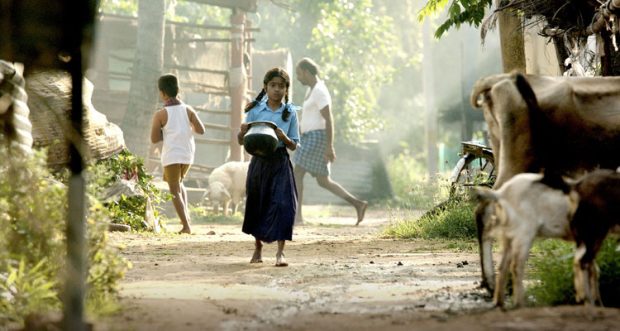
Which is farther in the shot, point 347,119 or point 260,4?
point 260,4

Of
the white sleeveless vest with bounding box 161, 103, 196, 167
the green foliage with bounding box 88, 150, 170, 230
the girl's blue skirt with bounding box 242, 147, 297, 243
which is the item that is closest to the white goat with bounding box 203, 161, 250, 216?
the green foliage with bounding box 88, 150, 170, 230

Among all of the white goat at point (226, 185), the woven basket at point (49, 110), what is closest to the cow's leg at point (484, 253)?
the woven basket at point (49, 110)

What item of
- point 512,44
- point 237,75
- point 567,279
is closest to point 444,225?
point 512,44

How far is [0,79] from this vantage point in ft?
26.4

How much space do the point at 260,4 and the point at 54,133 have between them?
25.8 meters

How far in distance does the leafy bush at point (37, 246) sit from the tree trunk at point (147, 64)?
12437mm

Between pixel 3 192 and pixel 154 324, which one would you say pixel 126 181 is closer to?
pixel 3 192

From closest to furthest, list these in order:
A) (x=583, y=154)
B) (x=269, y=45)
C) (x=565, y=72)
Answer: (x=583, y=154), (x=565, y=72), (x=269, y=45)

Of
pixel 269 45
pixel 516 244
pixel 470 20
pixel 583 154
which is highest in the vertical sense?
pixel 269 45

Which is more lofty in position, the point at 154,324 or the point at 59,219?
the point at 59,219

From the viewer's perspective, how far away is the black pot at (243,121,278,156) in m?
9.02

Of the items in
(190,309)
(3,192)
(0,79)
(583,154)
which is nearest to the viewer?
(190,309)

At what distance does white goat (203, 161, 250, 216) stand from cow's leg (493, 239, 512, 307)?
1404 cm

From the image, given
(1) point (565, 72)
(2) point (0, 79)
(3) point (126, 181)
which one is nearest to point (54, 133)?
(3) point (126, 181)
